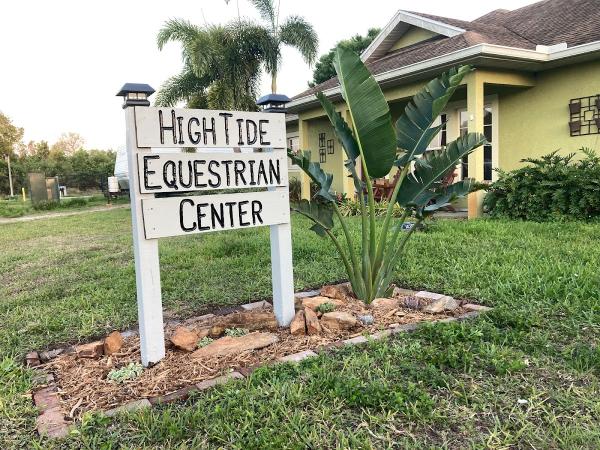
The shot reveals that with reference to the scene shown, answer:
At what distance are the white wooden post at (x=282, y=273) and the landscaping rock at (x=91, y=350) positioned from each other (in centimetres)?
123

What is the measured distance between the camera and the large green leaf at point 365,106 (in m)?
3.74

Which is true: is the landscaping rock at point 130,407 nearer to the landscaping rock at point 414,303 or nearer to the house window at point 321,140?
the landscaping rock at point 414,303

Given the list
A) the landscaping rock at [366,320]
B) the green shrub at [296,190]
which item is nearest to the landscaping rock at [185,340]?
the landscaping rock at [366,320]

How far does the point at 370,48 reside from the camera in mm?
13008

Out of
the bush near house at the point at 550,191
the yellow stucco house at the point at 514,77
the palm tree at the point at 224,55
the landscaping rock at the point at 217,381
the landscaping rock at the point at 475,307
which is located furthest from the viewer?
the palm tree at the point at 224,55

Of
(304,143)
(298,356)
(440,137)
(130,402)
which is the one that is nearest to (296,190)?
(304,143)

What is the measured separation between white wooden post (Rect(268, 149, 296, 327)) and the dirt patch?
14cm

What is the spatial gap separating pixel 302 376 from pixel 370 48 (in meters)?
11.8

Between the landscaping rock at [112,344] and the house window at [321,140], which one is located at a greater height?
the house window at [321,140]

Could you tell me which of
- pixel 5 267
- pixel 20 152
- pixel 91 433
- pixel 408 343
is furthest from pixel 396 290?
pixel 20 152

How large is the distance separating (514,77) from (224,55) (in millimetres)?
10669

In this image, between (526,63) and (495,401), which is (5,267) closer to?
(495,401)

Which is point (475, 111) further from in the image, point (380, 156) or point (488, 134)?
point (380, 156)

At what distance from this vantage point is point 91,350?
320 centimetres
